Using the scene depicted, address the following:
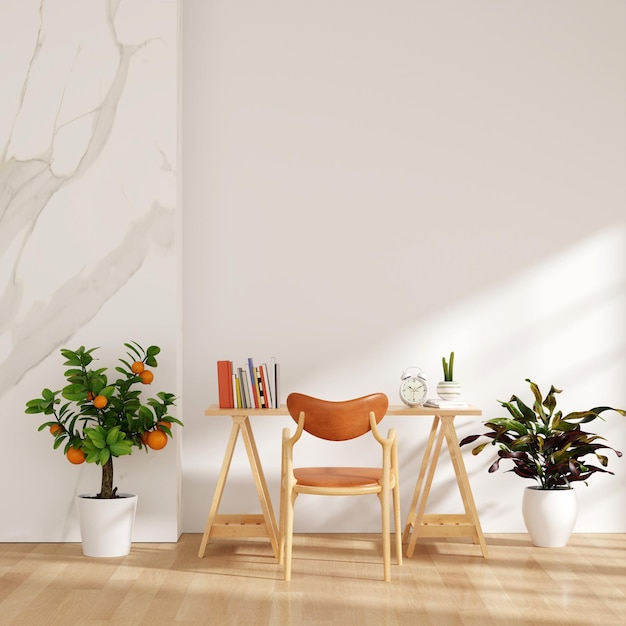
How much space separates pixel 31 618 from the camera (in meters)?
3.08

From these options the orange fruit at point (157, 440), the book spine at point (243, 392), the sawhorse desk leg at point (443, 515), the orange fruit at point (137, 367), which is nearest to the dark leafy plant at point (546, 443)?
the sawhorse desk leg at point (443, 515)

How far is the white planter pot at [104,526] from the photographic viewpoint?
3.96m

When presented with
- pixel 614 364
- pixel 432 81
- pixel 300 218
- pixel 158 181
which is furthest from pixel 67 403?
pixel 614 364

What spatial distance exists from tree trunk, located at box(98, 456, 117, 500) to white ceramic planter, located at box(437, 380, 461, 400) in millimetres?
1592

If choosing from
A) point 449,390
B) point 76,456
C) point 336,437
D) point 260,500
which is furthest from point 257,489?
point 449,390

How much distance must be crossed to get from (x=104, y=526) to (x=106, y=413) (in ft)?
1.68

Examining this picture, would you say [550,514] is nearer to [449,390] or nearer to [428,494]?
[428,494]

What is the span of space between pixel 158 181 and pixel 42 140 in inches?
23.8

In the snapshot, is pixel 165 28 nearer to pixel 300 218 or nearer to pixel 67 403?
pixel 300 218

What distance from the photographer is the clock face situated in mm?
4109

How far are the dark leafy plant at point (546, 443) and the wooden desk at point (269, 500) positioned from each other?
16 cm

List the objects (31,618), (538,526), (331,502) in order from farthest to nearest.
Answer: (331,502) < (538,526) < (31,618)

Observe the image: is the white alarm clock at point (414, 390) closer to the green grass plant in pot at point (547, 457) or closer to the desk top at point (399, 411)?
the desk top at point (399, 411)

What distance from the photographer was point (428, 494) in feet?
14.1
